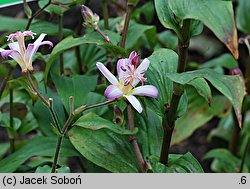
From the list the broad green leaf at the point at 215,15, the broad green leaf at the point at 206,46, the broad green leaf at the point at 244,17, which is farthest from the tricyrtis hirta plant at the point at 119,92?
the broad green leaf at the point at 206,46

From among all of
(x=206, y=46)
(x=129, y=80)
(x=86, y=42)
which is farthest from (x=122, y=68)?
(x=206, y=46)

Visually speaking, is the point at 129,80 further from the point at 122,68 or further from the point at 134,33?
the point at 134,33

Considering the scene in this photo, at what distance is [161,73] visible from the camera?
3.02 feet

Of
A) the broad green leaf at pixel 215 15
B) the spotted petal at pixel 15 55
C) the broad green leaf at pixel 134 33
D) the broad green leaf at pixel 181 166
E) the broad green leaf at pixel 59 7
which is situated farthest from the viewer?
the broad green leaf at pixel 134 33

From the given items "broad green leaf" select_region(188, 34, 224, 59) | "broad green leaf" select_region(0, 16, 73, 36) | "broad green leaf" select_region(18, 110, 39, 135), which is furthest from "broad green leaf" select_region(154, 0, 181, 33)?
"broad green leaf" select_region(188, 34, 224, 59)

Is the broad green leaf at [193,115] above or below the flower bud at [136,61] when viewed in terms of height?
below

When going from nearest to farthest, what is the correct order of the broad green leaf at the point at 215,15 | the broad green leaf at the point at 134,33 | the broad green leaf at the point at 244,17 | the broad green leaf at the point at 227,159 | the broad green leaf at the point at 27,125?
1. the broad green leaf at the point at 215,15
2. the broad green leaf at the point at 134,33
3. the broad green leaf at the point at 27,125
4. the broad green leaf at the point at 227,159
5. the broad green leaf at the point at 244,17

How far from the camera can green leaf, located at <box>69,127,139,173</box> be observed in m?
0.92

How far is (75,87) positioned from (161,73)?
22 centimetres

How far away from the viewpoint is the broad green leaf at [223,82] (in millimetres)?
709

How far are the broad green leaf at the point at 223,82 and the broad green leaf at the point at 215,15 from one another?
51mm

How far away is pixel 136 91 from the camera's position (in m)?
0.82

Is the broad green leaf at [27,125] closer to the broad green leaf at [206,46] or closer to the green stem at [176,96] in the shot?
the green stem at [176,96]
